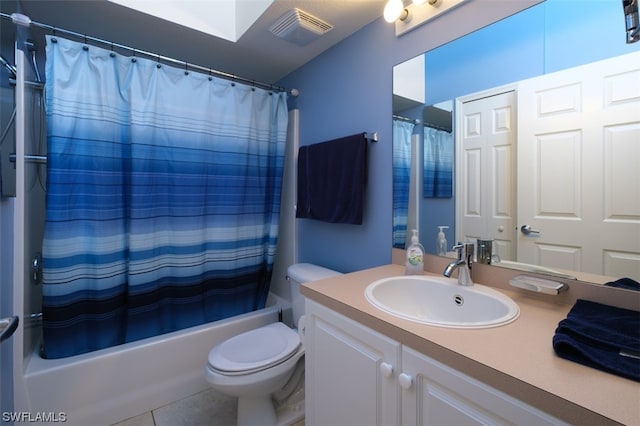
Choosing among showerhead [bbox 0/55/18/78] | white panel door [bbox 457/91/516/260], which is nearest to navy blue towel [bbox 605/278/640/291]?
white panel door [bbox 457/91/516/260]

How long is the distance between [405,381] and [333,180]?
47.6 inches

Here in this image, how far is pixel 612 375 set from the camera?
1.81ft

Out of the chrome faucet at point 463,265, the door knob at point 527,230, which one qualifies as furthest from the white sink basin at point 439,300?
the door knob at point 527,230

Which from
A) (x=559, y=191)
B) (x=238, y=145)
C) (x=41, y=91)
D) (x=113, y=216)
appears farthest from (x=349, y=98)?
(x=41, y=91)

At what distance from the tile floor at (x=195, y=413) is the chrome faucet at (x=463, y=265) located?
4.51 ft

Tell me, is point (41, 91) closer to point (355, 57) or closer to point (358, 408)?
point (355, 57)

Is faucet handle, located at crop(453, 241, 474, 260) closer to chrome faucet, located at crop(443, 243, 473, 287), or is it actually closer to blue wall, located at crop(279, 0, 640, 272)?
chrome faucet, located at crop(443, 243, 473, 287)

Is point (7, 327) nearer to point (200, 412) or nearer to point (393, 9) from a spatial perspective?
point (200, 412)

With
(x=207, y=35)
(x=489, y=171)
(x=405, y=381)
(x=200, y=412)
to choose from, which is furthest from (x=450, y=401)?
(x=207, y=35)

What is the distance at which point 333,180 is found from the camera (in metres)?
1.76

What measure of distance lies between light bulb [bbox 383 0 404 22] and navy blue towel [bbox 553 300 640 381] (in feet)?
4.51

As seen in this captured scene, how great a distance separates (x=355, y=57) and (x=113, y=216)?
5.42ft

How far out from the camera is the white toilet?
126 centimetres

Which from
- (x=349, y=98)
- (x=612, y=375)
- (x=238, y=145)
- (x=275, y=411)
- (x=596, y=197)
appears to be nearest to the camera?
(x=612, y=375)
